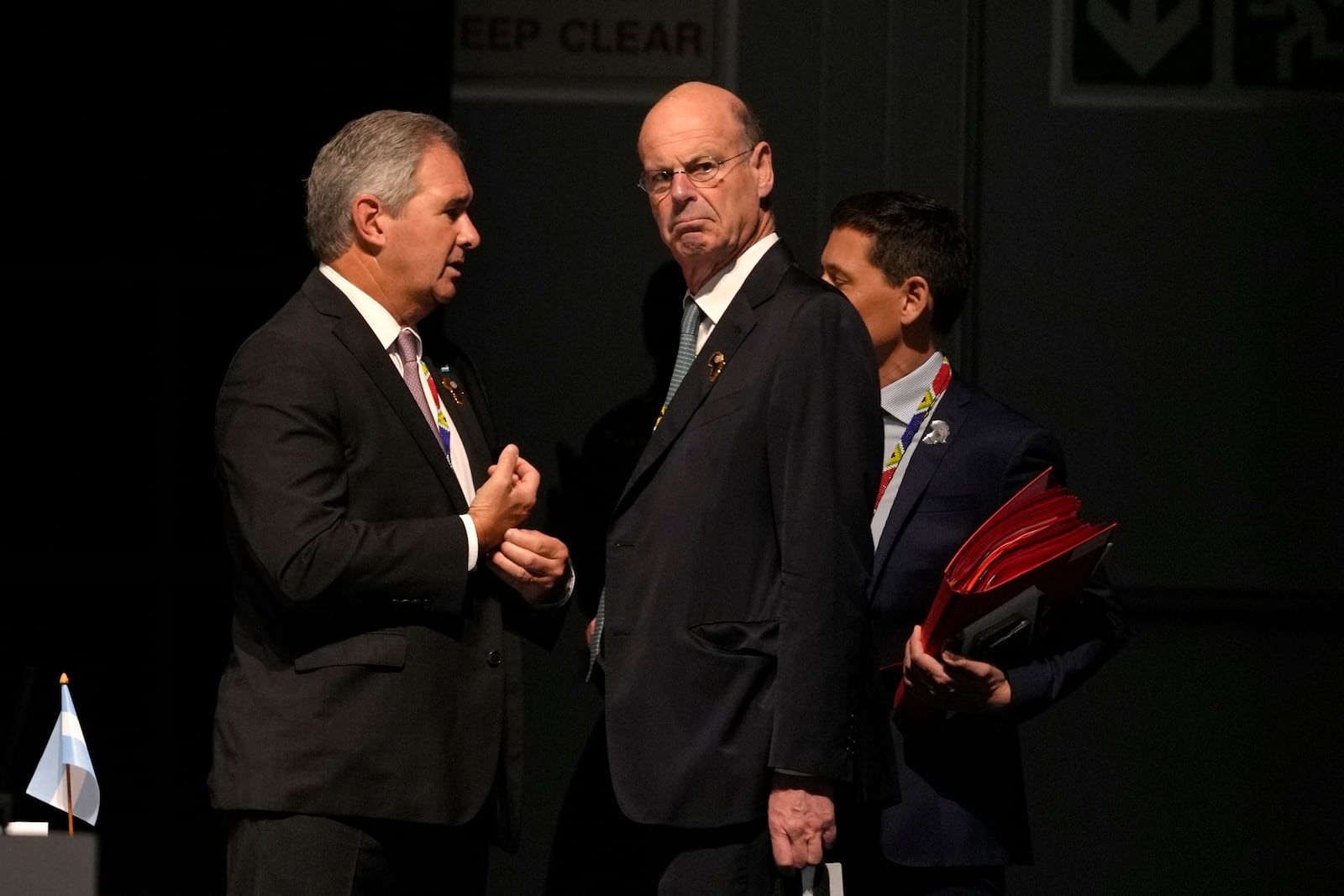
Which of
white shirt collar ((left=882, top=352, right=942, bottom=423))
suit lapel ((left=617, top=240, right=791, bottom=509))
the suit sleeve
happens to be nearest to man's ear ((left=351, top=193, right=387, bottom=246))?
suit lapel ((left=617, top=240, right=791, bottom=509))

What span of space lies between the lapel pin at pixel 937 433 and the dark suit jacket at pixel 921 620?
0.01m

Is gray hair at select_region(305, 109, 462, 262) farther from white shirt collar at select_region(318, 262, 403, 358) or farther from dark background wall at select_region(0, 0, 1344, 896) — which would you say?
dark background wall at select_region(0, 0, 1344, 896)

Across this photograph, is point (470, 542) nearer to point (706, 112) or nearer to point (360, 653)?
point (360, 653)

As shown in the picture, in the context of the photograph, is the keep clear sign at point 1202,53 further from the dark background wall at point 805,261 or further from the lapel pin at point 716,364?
the lapel pin at point 716,364

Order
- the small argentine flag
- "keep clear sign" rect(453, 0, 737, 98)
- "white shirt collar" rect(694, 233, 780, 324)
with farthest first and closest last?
1. "keep clear sign" rect(453, 0, 737, 98)
2. "white shirt collar" rect(694, 233, 780, 324)
3. the small argentine flag

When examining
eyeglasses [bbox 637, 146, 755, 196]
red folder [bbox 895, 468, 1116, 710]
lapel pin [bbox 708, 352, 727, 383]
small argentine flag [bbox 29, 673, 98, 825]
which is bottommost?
small argentine flag [bbox 29, 673, 98, 825]

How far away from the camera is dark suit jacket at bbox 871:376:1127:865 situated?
118 inches

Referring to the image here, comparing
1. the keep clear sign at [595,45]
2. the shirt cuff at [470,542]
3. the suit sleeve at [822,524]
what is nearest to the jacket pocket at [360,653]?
the shirt cuff at [470,542]

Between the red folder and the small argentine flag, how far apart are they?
134 centimetres

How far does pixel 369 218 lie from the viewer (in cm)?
301

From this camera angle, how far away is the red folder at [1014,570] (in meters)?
2.74

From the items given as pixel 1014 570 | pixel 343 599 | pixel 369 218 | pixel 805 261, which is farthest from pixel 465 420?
pixel 805 261

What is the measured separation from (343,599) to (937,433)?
1133 millimetres

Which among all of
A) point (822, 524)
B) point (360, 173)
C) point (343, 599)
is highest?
point (360, 173)
